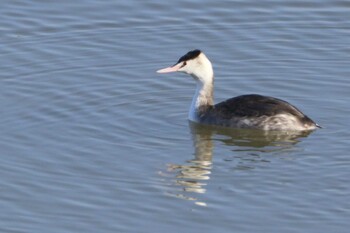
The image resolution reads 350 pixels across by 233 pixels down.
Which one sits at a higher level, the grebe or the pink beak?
the pink beak

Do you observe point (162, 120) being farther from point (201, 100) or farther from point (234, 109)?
point (234, 109)

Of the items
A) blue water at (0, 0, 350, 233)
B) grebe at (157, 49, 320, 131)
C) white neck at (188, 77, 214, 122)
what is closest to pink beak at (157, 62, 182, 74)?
grebe at (157, 49, 320, 131)

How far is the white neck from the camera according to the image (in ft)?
53.2

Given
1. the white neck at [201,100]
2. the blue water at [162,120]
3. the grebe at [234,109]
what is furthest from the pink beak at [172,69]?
the blue water at [162,120]

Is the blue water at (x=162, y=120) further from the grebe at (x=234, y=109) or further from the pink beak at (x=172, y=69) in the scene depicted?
the pink beak at (x=172, y=69)

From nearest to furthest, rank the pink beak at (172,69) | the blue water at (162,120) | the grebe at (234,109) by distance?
the blue water at (162,120) < the grebe at (234,109) < the pink beak at (172,69)

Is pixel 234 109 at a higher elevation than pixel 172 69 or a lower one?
lower

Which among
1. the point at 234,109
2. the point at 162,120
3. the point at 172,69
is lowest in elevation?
the point at 162,120

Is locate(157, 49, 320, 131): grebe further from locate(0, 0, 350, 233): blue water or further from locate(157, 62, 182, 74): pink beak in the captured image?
locate(0, 0, 350, 233): blue water

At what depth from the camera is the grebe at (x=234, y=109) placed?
51.1 ft

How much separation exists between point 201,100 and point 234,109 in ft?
2.08

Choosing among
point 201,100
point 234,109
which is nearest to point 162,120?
point 201,100

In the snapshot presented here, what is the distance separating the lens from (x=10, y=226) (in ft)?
40.2

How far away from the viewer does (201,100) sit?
16.3 m
